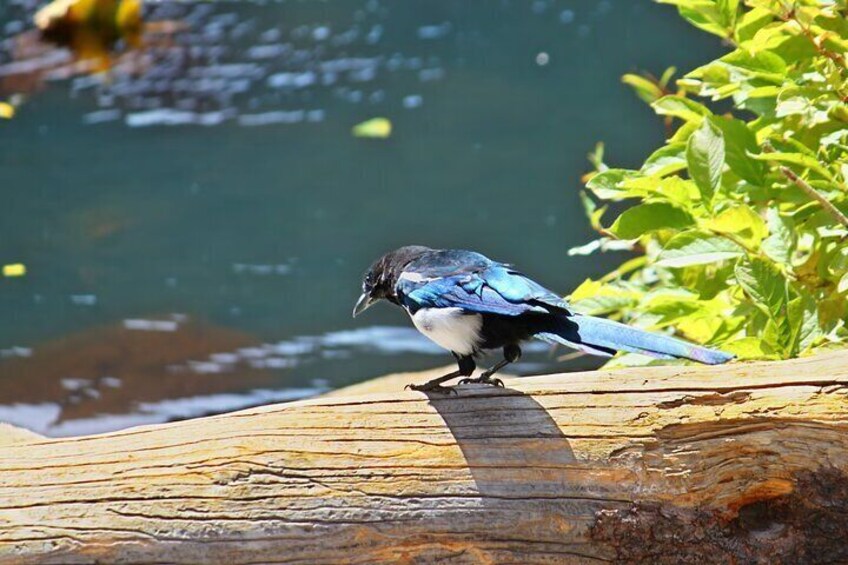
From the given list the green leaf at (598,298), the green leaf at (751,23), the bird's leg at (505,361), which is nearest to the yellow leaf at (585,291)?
the green leaf at (598,298)

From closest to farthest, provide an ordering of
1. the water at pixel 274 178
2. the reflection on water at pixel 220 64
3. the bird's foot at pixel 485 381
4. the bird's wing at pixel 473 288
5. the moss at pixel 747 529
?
the moss at pixel 747 529 → the bird's wing at pixel 473 288 → the bird's foot at pixel 485 381 → the water at pixel 274 178 → the reflection on water at pixel 220 64

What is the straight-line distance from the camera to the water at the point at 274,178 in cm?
566

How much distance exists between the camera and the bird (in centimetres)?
239

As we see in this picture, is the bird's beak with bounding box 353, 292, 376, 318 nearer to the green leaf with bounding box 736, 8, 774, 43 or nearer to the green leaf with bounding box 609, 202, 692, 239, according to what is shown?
the green leaf with bounding box 609, 202, 692, 239

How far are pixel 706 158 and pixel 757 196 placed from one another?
0.99 feet

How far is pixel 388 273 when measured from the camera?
2.94m

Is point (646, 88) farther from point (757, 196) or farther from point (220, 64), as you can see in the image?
point (220, 64)

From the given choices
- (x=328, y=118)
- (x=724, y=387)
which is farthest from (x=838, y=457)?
(x=328, y=118)

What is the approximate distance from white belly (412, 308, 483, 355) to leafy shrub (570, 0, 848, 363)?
42 centimetres

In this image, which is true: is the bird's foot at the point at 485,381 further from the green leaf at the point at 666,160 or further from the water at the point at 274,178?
the water at the point at 274,178

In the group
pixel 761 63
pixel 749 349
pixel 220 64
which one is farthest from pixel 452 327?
pixel 220 64

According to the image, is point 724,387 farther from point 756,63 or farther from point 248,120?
point 248,120

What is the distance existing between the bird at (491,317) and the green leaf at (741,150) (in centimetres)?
60

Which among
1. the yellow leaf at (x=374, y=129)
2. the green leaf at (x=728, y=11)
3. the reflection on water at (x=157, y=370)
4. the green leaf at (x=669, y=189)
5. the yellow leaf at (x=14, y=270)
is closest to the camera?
the green leaf at (x=669, y=189)
